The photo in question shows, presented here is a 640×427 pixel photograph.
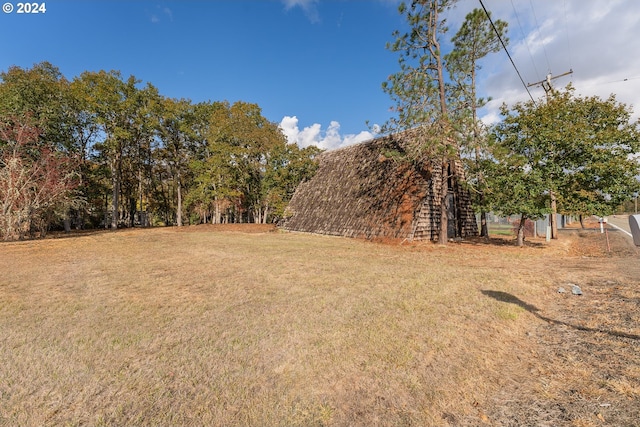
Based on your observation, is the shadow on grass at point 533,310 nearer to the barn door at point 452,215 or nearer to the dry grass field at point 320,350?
the dry grass field at point 320,350

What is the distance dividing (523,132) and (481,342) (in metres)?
12.3

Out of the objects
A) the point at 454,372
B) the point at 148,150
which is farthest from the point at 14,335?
the point at 148,150

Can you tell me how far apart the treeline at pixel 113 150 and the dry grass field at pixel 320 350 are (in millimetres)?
13480

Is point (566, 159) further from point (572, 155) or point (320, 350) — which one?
point (320, 350)

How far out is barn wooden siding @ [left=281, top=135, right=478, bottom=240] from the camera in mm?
14477

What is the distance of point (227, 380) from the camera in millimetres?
2818

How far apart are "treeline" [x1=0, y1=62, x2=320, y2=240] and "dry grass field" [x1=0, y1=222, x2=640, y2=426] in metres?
13.5

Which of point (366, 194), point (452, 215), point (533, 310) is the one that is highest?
point (366, 194)

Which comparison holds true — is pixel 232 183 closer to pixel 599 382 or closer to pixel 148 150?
pixel 148 150

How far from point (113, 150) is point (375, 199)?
28.2m

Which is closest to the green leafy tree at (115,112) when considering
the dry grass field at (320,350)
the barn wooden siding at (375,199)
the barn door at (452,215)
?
the barn wooden siding at (375,199)

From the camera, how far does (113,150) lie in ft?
92.3

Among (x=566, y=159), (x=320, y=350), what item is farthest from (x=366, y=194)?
(x=320, y=350)

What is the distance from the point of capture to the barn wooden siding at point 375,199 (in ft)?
47.5
